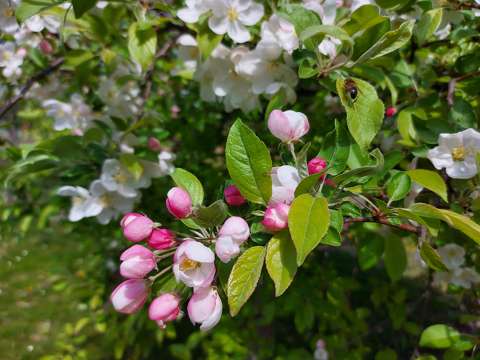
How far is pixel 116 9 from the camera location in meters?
1.48

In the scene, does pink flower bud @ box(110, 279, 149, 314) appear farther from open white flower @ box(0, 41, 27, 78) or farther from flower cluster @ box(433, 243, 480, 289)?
open white flower @ box(0, 41, 27, 78)

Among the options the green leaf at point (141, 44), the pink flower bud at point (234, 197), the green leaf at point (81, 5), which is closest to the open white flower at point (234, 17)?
the green leaf at point (141, 44)

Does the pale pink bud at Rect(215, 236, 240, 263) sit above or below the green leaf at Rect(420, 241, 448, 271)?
above

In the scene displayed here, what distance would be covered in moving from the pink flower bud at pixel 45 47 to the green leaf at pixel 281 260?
1.33 meters

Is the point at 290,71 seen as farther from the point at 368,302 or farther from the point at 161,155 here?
the point at 368,302

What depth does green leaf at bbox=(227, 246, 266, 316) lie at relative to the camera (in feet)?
2.21

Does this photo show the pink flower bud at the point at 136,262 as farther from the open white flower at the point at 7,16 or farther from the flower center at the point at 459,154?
the open white flower at the point at 7,16

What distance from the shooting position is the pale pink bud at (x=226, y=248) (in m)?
0.70

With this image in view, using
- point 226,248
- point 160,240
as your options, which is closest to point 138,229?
point 160,240

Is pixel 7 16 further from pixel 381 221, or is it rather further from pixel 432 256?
pixel 432 256

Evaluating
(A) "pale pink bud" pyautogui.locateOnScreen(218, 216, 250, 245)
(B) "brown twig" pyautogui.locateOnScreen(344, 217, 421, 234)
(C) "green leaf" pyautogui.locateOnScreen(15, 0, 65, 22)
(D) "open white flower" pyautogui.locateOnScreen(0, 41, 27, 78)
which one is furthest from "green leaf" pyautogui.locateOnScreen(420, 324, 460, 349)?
(D) "open white flower" pyautogui.locateOnScreen(0, 41, 27, 78)

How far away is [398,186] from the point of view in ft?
3.08

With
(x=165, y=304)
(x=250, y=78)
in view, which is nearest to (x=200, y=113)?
(x=250, y=78)

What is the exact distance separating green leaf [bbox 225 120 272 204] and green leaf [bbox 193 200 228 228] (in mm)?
49
